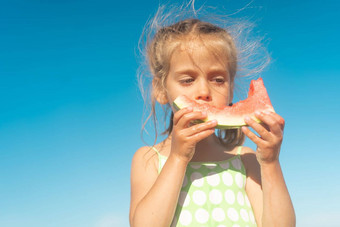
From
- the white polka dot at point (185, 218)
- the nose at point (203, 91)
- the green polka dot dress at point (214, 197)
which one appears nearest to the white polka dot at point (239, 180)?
the green polka dot dress at point (214, 197)

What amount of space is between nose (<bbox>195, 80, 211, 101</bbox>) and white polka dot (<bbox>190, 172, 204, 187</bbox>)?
75cm

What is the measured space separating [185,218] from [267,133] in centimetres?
110

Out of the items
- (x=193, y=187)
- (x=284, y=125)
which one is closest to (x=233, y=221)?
(x=193, y=187)

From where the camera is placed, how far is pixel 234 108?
3424 mm

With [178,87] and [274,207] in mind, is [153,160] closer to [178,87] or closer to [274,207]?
[178,87]

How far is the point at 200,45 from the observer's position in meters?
3.70

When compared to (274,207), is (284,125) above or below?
above

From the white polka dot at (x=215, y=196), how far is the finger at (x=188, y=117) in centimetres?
78

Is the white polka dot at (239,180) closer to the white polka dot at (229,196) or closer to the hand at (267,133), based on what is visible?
the white polka dot at (229,196)

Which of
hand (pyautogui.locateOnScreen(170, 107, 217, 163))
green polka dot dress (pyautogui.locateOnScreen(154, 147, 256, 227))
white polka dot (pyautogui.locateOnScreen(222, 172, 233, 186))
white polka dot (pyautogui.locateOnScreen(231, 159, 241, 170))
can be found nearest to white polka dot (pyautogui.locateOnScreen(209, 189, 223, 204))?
green polka dot dress (pyautogui.locateOnScreen(154, 147, 256, 227))

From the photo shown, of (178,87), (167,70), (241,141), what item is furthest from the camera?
(241,141)

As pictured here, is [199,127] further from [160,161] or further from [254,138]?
[160,161]

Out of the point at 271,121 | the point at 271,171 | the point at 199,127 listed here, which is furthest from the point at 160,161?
the point at 271,121

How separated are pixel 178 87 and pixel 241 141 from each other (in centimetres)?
116
